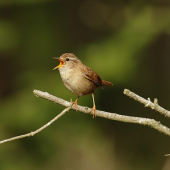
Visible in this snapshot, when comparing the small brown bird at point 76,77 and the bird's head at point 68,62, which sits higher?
the bird's head at point 68,62

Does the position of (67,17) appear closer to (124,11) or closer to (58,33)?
(58,33)

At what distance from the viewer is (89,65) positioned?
6098 mm

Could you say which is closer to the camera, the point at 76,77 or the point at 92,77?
the point at 76,77

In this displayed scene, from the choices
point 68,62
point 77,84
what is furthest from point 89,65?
point 77,84

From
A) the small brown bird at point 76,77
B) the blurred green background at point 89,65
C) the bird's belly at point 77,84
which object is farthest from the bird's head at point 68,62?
the blurred green background at point 89,65

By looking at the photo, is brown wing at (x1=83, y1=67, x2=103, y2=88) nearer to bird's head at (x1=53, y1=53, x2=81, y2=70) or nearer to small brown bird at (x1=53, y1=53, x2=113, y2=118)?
small brown bird at (x1=53, y1=53, x2=113, y2=118)

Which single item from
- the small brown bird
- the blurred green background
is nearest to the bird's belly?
the small brown bird

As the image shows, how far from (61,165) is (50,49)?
8.48 feet

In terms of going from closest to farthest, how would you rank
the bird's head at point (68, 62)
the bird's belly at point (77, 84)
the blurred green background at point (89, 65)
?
1. the bird's belly at point (77, 84)
2. the bird's head at point (68, 62)
3. the blurred green background at point (89, 65)

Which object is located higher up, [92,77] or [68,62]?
[68,62]

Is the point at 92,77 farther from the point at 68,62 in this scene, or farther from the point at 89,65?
the point at 89,65

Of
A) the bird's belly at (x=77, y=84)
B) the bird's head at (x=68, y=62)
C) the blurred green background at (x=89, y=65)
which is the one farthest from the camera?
the blurred green background at (x=89, y=65)

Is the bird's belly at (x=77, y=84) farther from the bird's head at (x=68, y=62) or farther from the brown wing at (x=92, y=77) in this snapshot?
the bird's head at (x=68, y=62)

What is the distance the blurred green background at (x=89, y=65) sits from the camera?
6242 mm
